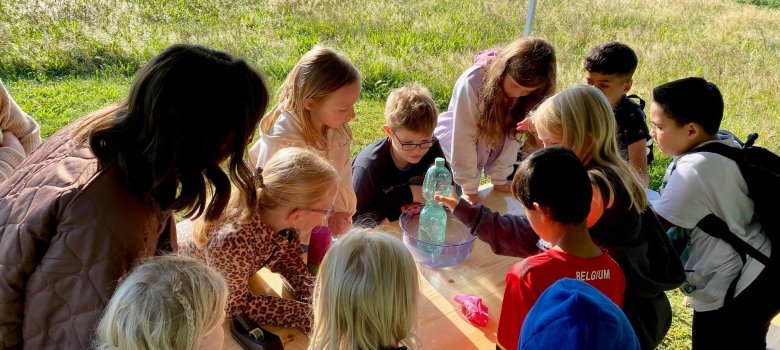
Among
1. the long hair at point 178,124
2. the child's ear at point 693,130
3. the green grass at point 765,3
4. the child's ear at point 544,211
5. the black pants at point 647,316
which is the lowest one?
the green grass at point 765,3

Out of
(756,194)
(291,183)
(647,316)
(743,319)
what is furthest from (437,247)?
(743,319)

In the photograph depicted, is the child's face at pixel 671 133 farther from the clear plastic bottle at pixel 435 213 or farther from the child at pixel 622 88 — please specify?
the clear plastic bottle at pixel 435 213

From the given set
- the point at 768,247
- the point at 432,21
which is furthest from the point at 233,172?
the point at 432,21

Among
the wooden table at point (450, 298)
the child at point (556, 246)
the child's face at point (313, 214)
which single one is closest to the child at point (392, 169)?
the wooden table at point (450, 298)

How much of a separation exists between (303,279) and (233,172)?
25.2 inches

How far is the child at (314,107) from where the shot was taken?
2404mm

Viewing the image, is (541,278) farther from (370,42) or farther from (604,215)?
(370,42)

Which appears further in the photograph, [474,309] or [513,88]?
[513,88]

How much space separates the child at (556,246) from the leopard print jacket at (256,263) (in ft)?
2.31

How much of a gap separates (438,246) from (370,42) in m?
5.68

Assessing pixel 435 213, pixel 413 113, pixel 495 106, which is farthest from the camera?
pixel 495 106

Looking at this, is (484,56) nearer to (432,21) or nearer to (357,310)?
(357,310)

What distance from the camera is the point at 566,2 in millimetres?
10305

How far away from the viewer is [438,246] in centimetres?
223
